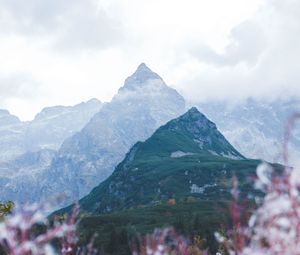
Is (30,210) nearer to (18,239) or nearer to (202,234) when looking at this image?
(18,239)

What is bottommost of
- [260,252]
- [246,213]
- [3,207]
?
[260,252]

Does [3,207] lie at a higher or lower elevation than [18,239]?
higher

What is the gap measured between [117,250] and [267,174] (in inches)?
4605

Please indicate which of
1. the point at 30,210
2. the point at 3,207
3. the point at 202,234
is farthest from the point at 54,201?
the point at 202,234

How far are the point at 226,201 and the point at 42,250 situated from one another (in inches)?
76.1

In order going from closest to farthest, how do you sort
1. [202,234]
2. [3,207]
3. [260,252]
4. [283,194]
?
[283,194], [260,252], [3,207], [202,234]

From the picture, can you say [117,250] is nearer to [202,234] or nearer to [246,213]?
[202,234]

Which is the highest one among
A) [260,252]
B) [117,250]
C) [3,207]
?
[117,250]

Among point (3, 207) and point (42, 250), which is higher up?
point (3, 207)

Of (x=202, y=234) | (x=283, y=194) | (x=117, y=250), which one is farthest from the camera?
(x=202, y=234)

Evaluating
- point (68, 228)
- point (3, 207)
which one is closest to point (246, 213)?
point (68, 228)

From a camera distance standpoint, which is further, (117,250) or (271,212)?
(117,250)

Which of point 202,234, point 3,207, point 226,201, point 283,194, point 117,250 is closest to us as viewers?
point 283,194

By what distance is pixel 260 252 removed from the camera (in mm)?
5684
